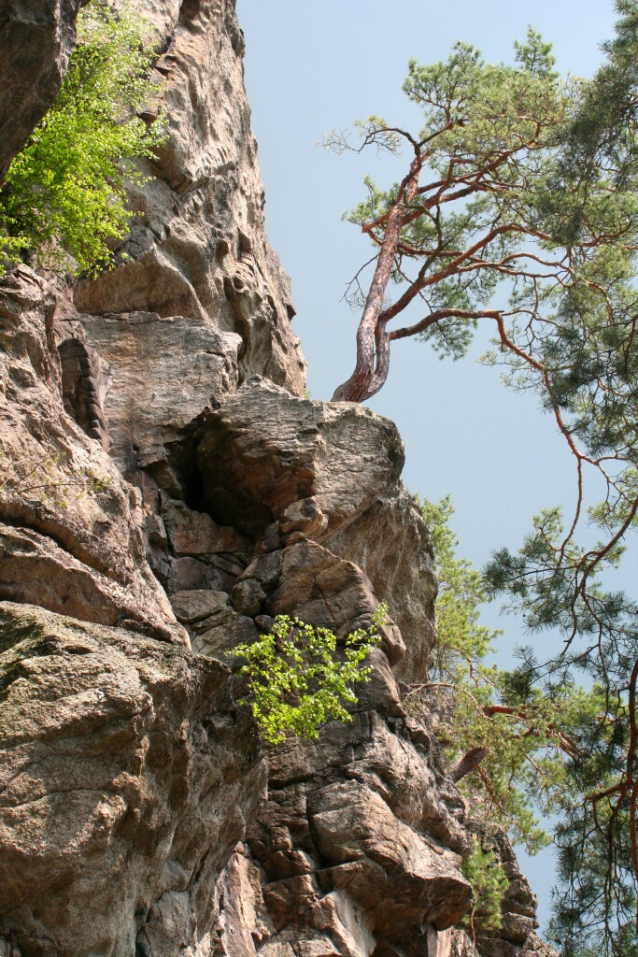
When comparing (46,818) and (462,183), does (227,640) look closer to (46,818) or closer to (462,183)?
(46,818)

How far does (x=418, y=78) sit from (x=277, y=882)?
1441 centimetres

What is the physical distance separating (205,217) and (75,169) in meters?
5.38

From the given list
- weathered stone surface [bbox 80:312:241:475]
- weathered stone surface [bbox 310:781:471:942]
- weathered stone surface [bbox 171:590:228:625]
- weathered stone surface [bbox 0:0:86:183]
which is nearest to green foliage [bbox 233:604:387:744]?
weathered stone surface [bbox 310:781:471:942]

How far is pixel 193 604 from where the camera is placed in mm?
9656

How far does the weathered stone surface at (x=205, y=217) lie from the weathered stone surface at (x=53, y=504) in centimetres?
274

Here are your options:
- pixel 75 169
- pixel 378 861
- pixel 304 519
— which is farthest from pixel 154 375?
pixel 378 861

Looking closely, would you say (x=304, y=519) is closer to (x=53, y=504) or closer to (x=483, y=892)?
(x=53, y=504)

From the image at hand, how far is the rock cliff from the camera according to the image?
518 cm

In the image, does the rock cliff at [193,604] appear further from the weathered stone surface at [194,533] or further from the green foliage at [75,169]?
the green foliage at [75,169]

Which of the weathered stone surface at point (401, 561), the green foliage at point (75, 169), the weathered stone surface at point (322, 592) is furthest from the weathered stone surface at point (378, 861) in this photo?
the green foliage at point (75, 169)

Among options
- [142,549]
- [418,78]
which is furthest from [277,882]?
[418,78]

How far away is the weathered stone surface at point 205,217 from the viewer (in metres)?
12.1

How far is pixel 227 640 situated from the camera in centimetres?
A: 930

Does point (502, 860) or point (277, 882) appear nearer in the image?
point (277, 882)
